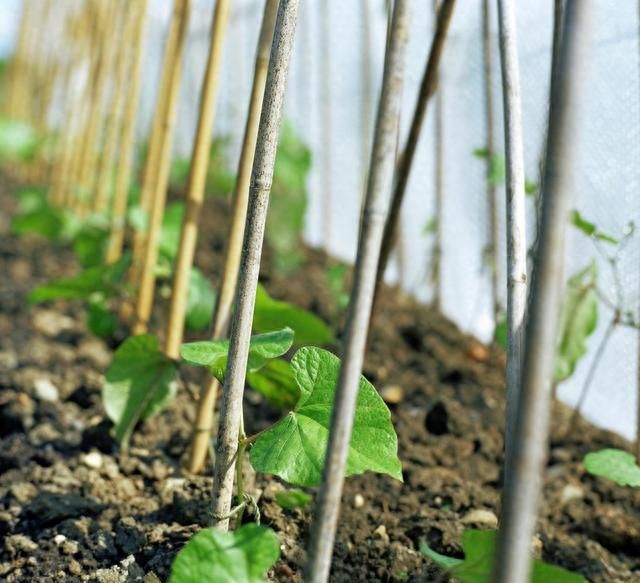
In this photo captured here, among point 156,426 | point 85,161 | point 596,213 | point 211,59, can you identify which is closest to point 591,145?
point 596,213

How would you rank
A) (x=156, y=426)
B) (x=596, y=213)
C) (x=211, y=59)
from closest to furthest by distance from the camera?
(x=211, y=59) < (x=156, y=426) < (x=596, y=213)

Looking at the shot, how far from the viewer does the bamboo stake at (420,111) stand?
1.45 m

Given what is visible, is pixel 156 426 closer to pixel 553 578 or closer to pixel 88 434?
pixel 88 434

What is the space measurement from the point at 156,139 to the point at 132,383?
95cm

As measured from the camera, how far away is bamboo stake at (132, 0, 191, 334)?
205 centimetres

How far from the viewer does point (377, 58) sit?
3.91 m

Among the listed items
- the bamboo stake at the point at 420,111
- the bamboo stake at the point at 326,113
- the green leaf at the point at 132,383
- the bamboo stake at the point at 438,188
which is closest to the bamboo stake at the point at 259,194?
the bamboo stake at the point at 420,111

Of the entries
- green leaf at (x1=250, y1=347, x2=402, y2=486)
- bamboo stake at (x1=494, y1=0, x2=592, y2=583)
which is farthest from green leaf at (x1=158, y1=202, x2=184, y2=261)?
bamboo stake at (x1=494, y1=0, x2=592, y2=583)

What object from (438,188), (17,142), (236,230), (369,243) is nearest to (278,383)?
(236,230)

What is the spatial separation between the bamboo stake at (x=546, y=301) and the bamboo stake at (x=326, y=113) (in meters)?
3.74

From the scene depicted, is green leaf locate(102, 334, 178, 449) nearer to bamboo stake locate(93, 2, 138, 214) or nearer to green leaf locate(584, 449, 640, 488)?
green leaf locate(584, 449, 640, 488)

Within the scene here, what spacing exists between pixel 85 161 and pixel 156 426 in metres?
2.23

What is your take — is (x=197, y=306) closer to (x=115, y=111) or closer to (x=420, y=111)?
(x=420, y=111)

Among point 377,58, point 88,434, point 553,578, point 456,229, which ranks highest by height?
point 377,58
